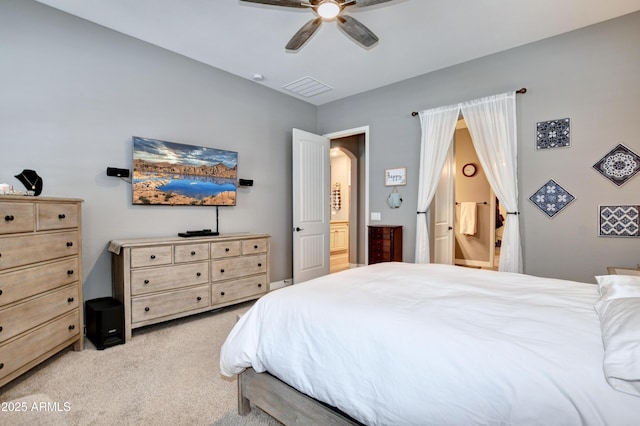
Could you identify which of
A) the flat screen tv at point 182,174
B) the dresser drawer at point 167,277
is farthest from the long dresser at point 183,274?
the flat screen tv at point 182,174

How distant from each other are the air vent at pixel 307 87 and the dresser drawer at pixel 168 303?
2.95 metres

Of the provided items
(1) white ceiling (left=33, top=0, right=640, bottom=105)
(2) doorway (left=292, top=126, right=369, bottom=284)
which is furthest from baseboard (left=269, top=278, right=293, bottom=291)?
(1) white ceiling (left=33, top=0, right=640, bottom=105)

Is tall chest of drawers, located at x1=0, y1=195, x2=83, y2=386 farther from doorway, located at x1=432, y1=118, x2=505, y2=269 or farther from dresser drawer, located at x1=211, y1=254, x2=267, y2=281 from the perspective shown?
doorway, located at x1=432, y1=118, x2=505, y2=269

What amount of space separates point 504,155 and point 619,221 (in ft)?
3.77

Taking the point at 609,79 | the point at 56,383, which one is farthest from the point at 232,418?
the point at 609,79

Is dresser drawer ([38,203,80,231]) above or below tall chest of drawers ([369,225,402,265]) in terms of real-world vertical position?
above

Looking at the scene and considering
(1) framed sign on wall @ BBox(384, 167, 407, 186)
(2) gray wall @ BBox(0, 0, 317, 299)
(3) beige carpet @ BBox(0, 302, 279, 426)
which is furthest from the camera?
(1) framed sign on wall @ BBox(384, 167, 407, 186)

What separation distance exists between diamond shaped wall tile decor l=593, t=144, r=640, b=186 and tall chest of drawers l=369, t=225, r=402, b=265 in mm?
2130

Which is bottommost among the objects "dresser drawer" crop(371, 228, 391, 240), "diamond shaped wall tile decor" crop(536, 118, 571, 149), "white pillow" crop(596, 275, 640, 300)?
"white pillow" crop(596, 275, 640, 300)

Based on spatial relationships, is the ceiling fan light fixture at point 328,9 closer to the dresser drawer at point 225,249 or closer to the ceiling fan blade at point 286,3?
the ceiling fan blade at point 286,3

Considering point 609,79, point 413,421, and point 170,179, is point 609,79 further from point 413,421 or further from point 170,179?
point 170,179

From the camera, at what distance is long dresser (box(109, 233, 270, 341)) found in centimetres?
273

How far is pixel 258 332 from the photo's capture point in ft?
5.10

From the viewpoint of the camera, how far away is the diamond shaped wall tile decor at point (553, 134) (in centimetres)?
301
